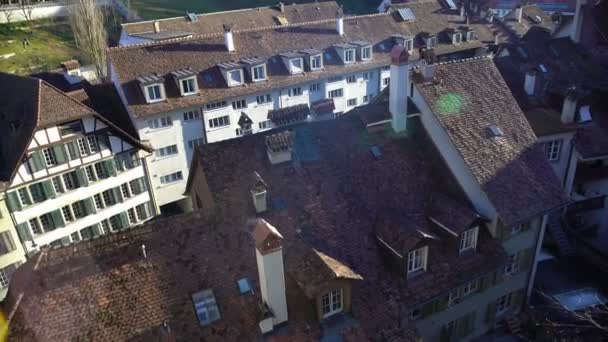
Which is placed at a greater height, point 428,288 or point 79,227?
point 428,288

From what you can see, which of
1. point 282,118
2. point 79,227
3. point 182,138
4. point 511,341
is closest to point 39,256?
point 282,118

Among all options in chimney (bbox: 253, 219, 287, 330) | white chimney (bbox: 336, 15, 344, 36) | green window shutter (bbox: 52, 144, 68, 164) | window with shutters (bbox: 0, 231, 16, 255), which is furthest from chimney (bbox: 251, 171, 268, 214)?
white chimney (bbox: 336, 15, 344, 36)

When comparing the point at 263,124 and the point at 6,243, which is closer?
the point at 6,243

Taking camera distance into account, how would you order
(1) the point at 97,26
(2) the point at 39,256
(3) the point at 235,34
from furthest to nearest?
(1) the point at 97,26, (3) the point at 235,34, (2) the point at 39,256

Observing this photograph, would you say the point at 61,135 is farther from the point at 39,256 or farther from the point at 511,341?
the point at 511,341

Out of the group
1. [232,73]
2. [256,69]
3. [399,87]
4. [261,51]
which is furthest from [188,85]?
[399,87]

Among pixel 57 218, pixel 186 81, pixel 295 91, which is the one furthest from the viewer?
pixel 295 91

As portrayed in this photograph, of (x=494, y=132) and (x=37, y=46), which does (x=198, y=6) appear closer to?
(x=37, y=46)

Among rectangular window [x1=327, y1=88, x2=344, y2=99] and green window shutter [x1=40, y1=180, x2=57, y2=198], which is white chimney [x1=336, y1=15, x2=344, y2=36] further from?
green window shutter [x1=40, y1=180, x2=57, y2=198]
